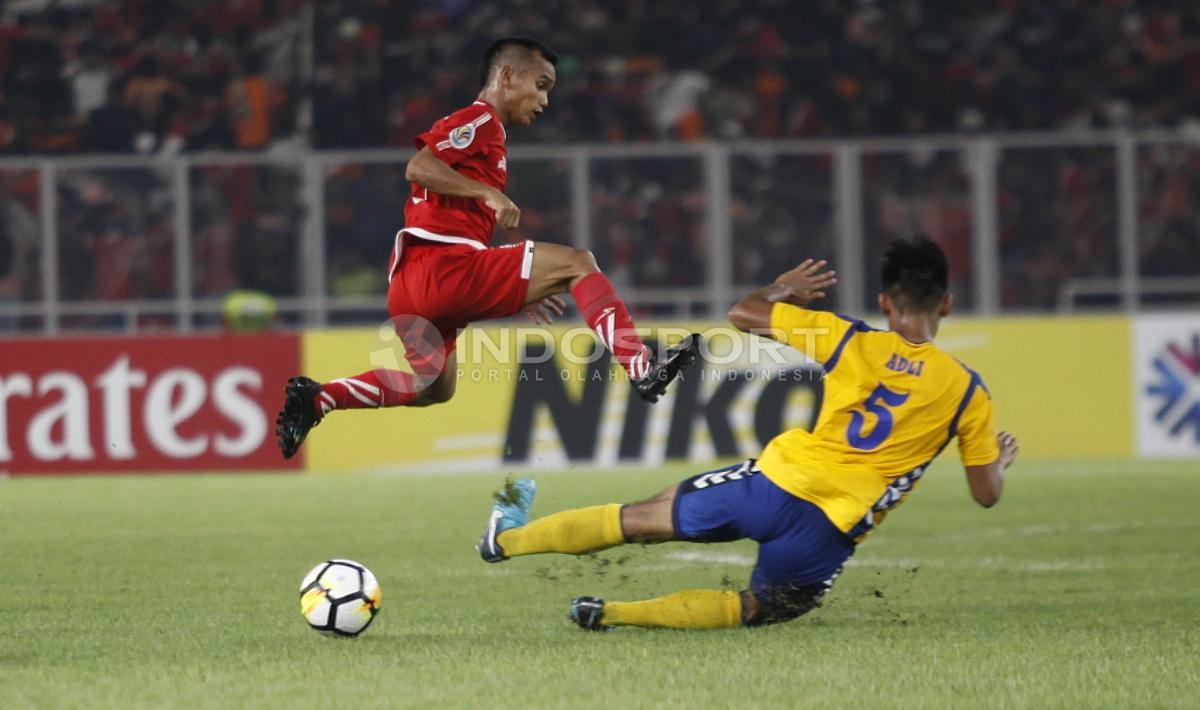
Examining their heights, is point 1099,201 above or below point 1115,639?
above

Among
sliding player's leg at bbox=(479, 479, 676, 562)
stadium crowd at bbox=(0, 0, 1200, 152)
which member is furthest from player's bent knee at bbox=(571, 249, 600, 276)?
stadium crowd at bbox=(0, 0, 1200, 152)

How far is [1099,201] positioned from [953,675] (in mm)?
10064

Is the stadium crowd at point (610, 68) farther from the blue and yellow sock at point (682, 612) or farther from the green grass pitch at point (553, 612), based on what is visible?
the blue and yellow sock at point (682, 612)

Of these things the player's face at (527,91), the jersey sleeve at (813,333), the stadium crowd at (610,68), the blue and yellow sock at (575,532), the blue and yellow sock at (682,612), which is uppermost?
the stadium crowd at (610,68)

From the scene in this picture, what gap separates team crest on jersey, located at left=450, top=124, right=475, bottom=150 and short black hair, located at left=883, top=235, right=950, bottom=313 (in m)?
1.96

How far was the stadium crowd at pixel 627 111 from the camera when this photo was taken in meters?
14.0

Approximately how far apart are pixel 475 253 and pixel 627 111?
10.6m

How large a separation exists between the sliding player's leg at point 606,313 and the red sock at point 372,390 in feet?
2.99

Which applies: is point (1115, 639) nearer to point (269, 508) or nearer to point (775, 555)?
point (775, 555)

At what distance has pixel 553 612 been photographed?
22.1 feet

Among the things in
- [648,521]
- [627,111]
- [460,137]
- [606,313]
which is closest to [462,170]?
[460,137]

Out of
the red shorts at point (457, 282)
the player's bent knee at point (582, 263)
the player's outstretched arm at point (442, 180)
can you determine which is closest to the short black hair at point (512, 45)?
the player's outstretched arm at point (442, 180)

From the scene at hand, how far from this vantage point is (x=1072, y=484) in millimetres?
12289

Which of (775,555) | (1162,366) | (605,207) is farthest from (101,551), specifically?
(1162,366)
